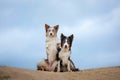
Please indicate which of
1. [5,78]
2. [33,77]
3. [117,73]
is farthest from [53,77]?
[117,73]

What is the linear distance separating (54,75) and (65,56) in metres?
1.94

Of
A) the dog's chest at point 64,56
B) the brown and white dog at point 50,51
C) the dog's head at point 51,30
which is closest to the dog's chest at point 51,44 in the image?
the brown and white dog at point 50,51

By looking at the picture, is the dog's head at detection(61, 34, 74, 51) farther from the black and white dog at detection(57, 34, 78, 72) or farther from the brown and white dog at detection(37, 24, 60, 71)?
the brown and white dog at detection(37, 24, 60, 71)

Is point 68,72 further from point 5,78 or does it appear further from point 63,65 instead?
point 5,78

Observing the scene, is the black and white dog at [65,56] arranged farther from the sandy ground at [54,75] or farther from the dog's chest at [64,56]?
the sandy ground at [54,75]

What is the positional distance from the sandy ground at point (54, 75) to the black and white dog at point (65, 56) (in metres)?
0.86

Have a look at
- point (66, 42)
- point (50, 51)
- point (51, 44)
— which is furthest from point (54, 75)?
point (51, 44)

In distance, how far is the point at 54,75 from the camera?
16.3m

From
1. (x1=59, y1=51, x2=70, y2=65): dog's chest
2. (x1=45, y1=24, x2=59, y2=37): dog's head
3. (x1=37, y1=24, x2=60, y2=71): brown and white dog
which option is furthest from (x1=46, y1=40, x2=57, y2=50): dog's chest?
(x1=59, y1=51, x2=70, y2=65): dog's chest

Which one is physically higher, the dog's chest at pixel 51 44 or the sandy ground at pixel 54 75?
the dog's chest at pixel 51 44

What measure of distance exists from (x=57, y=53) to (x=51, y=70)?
91 centimetres

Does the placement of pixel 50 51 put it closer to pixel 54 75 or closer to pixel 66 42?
pixel 66 42

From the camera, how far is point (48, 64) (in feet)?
60.8

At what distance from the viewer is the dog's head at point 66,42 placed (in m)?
17.8
